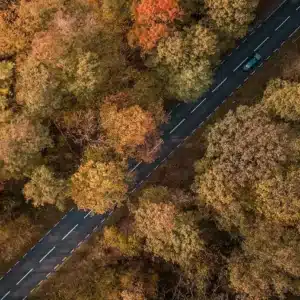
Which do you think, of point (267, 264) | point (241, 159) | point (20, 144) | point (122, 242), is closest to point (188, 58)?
point (241, 159)

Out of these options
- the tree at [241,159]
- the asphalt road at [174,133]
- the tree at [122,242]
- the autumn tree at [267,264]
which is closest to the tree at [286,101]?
the tree at [241,159]

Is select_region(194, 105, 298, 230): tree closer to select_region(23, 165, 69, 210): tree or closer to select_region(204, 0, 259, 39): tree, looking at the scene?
select_region(204, 0, 259, 39): tree

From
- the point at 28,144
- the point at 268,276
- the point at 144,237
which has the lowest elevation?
the point at 268,276

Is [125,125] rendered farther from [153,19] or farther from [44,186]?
[153,19]

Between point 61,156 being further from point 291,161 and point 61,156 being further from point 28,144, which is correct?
point 291,161

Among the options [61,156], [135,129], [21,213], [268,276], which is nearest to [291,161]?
[268,276]

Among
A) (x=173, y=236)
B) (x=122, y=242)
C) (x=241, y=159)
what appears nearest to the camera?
(x=241, y=159)

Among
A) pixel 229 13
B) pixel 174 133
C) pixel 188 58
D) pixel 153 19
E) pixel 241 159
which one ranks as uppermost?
pixel 153 19
